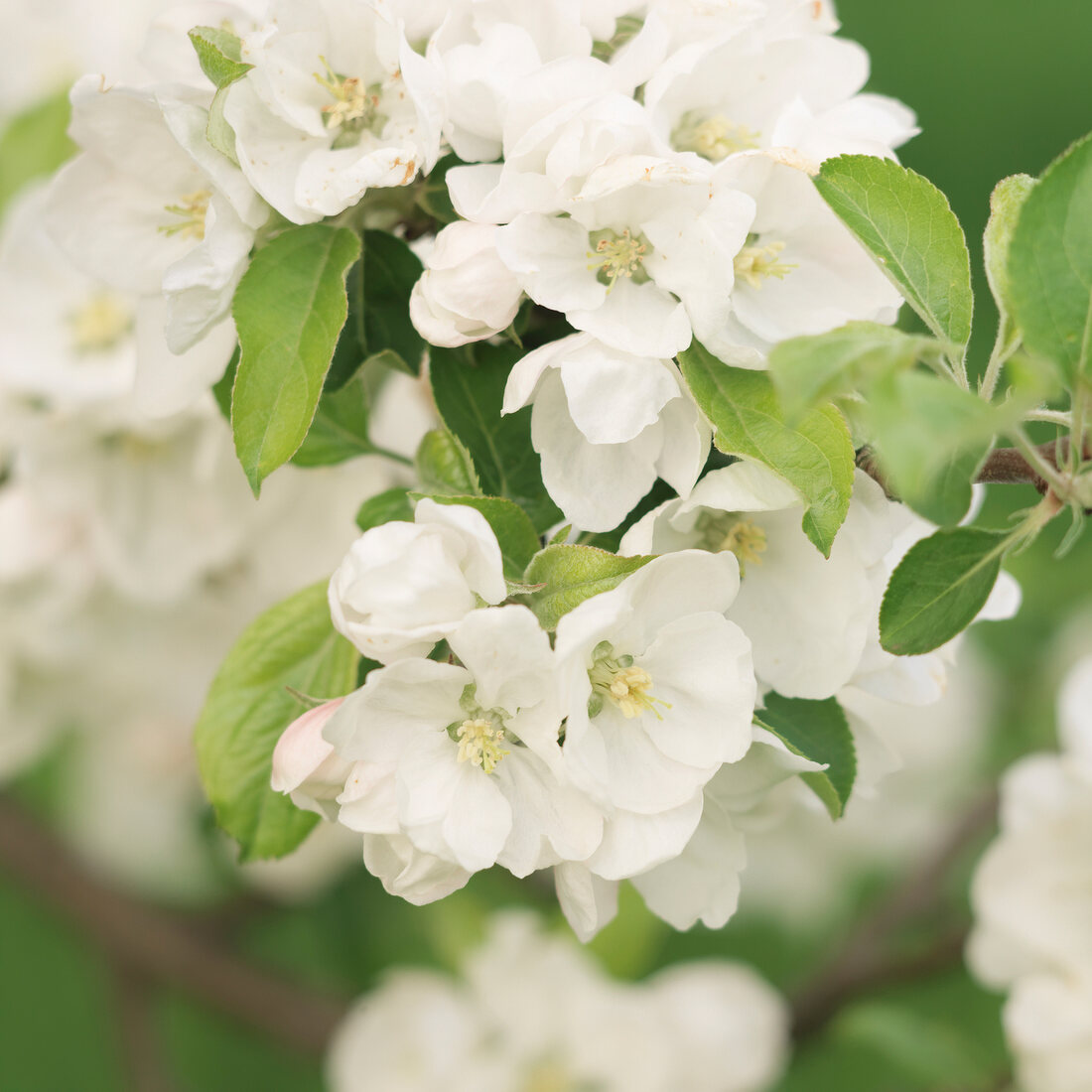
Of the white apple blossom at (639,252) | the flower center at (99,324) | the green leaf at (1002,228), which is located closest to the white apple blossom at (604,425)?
→ the white apple blossom at (639,252)

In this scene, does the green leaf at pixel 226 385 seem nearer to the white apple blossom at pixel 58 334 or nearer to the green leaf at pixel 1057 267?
the white apple blossom at pixel 58 334

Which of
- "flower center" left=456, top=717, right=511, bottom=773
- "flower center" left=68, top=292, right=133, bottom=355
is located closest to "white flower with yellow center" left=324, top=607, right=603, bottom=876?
"flower center" left=456, top=717, right=511, bottom=773

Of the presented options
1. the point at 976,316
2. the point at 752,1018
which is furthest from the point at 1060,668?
the point at 976,316

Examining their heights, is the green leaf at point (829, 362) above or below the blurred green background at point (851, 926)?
above

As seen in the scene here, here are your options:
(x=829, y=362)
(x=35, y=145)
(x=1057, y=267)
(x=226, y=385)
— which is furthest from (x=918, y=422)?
(x=35, y=145)

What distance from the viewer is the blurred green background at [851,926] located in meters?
1.14

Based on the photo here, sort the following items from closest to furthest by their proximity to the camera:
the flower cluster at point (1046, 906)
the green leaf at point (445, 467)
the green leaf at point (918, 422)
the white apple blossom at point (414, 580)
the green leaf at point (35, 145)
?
the green leaf at point (918, 422) < the white apple blossom at point (414, 580) < the green leaf at point (445, 467) < the flower cluster at point (1046, 906) < the green leaf at point (35, 145)

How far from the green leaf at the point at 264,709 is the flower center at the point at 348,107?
0.70ft

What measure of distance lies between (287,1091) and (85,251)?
3.93 ft

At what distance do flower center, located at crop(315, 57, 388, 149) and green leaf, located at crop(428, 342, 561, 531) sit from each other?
9 cm

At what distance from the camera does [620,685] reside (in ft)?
1.53

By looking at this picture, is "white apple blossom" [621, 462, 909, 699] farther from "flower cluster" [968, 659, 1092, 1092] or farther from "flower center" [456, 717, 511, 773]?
"flower cluster" [968, 659, 1092, 1092]

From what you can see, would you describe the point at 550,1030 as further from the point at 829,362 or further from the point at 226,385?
the point at 829,362

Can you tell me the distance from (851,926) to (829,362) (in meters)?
1.03
